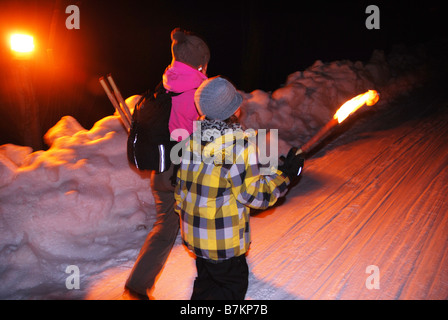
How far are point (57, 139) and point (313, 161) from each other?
3.54m

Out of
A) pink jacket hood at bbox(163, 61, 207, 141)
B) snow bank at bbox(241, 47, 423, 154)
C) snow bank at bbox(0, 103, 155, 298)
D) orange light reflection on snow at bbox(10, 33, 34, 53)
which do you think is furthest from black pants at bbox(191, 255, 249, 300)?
orange light reflection on snow at bbox(10, 33, 34, 53)

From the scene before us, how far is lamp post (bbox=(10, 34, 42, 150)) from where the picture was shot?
3.91 m

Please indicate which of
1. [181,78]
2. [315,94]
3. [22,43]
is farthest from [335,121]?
[315,94]

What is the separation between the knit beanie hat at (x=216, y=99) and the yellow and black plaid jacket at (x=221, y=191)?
13 cm

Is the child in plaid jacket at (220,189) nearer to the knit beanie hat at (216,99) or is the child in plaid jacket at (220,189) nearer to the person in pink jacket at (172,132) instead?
the knit beanie hat at (216,99)

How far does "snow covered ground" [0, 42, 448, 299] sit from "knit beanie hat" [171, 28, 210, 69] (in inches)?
69.6

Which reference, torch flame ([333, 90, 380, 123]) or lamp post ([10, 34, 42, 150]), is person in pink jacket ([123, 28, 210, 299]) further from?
lamp post ([10, 34, 42, 150])

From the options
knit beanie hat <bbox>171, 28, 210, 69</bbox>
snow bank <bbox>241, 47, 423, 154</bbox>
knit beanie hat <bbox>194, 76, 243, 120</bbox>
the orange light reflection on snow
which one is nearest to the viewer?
knit beanie hat <bbox>194, 76, 243, 120</bbox>

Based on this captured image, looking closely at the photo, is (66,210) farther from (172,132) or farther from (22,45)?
(22,45)

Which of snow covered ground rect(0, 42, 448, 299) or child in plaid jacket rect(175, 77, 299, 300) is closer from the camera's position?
child in plaid jacket rect(175, 77, 299, 300)

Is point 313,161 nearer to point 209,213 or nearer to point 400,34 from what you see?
point 209,213

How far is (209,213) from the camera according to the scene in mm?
1806

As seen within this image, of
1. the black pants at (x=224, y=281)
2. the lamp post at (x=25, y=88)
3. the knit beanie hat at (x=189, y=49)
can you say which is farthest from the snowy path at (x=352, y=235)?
the lamp post at (x=25, y=88)
